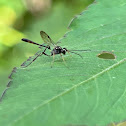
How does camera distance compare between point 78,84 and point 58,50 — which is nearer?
point 78,84

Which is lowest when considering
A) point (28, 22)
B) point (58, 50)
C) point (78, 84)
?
point (28, 22)

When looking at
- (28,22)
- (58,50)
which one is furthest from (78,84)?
(28,22)

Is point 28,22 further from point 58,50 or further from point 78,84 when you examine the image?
point 78,84

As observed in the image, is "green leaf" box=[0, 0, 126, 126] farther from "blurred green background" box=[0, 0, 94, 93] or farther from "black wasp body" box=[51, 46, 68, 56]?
"blurred green background" box=[0, 0, 94, 93]

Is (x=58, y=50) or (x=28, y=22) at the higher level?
(x=58, y=50)

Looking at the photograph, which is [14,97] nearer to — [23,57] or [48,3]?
[23,57]

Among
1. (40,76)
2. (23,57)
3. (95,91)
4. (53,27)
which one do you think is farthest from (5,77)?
(95,91)
